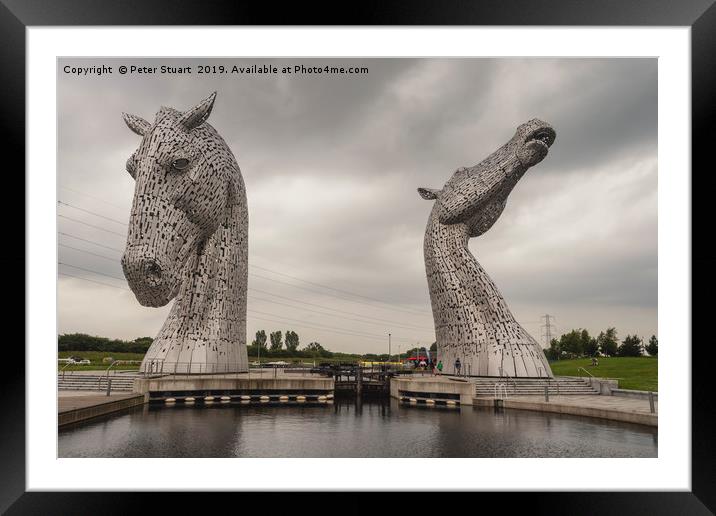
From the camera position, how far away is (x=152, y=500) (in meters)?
5.41

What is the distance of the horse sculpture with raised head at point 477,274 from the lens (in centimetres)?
1380

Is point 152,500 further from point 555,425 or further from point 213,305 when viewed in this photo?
point 213,305

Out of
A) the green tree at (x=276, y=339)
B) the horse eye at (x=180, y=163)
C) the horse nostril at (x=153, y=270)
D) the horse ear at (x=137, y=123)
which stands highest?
the horse ear at (x=137, y=123)

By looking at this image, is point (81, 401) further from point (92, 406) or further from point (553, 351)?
point (553, 351)

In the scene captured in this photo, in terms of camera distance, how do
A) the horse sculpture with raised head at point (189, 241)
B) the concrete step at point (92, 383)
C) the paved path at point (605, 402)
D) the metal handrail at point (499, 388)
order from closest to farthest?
1. the paved path at point (605, 402)
2. the horse sculpture with raised head at point (189, 241)
3. the metal handrail at point (499, 388)
4. the concrete step at point (92, 383)

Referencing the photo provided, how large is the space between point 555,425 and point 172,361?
9.02 metres

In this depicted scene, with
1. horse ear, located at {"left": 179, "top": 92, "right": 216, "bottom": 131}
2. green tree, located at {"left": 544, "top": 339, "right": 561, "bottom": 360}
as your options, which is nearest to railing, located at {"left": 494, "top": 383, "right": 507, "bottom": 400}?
horse ear, located at {"left": 179, "top": 92, "right": 216, "bottom": 131}

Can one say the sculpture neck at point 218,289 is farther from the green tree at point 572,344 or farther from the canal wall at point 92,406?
the green tree at point 572,344

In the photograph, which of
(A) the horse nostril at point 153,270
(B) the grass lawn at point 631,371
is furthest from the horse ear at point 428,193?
(A) the horse nostril at point 153,270

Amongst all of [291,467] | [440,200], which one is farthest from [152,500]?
[440,200]

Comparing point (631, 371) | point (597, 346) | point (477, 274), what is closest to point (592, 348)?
point (597, 346)

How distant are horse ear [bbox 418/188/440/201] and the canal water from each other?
290 inches
